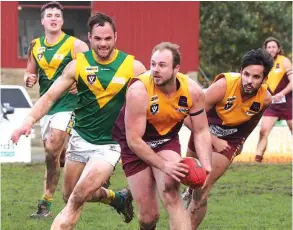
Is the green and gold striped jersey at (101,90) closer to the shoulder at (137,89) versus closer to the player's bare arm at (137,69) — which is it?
the player's bare arm at (137,69)

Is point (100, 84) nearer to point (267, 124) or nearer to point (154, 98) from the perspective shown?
point (154, 98)

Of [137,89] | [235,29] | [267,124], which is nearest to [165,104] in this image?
[137,89]

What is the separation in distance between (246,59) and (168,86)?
4.10 ft

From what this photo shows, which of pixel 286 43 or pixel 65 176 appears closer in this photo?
pixel 65 176

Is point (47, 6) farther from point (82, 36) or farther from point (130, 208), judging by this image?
point (82, 36)

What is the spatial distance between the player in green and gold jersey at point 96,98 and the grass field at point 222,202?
184 centimetres

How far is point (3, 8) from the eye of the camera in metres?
31.9

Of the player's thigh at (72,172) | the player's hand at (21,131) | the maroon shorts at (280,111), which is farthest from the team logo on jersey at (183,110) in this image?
the maroon shorts at (280,111)

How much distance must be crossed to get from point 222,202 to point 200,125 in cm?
569

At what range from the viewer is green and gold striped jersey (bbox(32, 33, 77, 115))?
13.0 meters

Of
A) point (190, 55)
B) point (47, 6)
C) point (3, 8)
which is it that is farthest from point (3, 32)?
point (47, 6)

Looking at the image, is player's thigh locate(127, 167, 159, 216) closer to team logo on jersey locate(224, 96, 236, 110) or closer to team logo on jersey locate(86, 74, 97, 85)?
team logo on jersey locate(86, 74, 97, 85)

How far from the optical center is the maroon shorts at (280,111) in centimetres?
1975

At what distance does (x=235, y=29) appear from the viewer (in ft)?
168
